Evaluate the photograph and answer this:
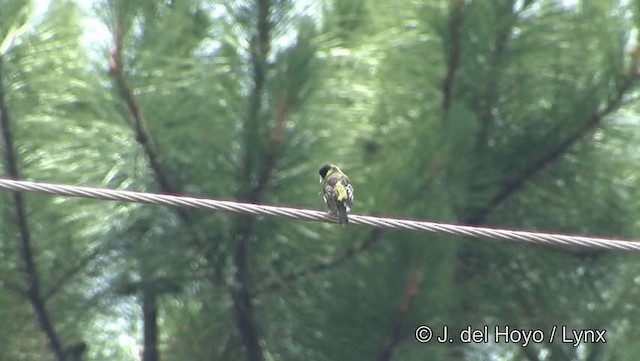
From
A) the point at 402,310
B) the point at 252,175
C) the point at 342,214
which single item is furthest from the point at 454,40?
the point at 342,214

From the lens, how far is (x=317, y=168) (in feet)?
13.7

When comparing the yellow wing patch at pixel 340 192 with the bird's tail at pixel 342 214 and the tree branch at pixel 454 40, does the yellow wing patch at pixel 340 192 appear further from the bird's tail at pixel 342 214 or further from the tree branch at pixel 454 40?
the tree branch at pixel 454 40

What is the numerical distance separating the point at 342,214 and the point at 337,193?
0.75ft

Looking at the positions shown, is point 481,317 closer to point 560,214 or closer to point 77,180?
point 560,214

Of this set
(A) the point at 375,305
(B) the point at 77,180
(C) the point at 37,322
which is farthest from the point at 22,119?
(A) the point at 375,305

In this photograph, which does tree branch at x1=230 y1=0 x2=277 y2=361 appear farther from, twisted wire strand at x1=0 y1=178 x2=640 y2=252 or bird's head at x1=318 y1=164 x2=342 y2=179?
twisted wire strand at x1=0 y1=178 x2=640 y2=252

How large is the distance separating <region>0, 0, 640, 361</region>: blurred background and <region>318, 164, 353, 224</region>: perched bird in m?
0.23

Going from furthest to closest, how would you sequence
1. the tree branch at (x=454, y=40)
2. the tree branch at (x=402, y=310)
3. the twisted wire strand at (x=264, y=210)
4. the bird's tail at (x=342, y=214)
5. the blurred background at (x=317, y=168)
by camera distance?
the tree branch at (x=454, y=40) → the blurred background at (x=317, y=168) → the tree branch at (x=402, y=310) → the bird's tail at (x=342, y=214) → the twisted wire strand at (x=264, y=210)

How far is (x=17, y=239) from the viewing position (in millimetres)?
4367

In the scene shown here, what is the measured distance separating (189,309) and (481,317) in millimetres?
940

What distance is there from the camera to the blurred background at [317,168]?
407cm
